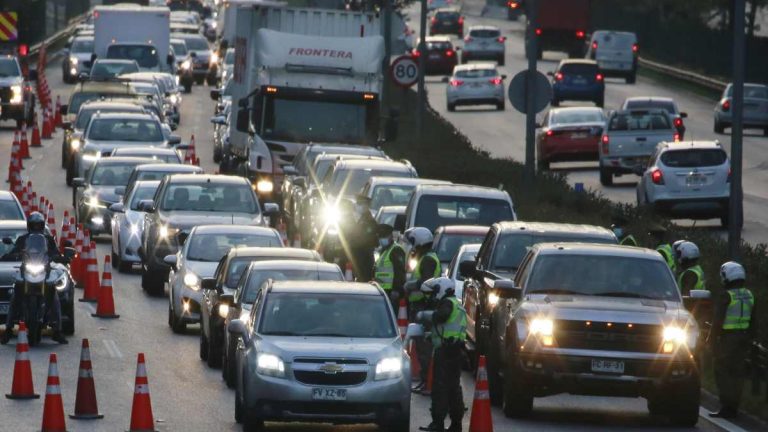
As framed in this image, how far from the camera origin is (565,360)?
733 inches

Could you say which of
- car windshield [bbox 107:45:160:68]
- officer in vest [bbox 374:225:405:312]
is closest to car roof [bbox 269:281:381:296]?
officer in vest [bbox 374:225:405:312]

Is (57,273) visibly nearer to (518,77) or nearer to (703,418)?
(703,418)

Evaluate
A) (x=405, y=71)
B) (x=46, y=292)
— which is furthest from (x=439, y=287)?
(x=405, y=71)

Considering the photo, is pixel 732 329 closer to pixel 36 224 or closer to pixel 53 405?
pixel 53 405

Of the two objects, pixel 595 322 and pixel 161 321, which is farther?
pixel 161 321

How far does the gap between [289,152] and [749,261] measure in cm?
1557

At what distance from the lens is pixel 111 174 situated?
124ft

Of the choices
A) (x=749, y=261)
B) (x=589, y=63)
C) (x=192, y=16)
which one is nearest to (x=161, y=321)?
(x=749, y=261)

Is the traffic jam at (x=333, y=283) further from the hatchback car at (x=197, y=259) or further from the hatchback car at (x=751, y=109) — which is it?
the hatchback car at (x=751, y=109)


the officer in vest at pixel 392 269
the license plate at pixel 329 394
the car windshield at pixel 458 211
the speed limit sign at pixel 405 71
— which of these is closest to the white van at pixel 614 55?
the speed limit sign at pixel 405 71

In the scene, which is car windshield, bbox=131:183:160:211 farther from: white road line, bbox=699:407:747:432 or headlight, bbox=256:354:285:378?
headlight, bbox=256:354:285:378

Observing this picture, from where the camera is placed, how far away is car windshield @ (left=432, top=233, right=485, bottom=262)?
86.2 ft

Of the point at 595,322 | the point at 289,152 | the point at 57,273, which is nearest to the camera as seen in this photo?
the point at 595,322

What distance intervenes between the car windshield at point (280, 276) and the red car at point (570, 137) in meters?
31.2
